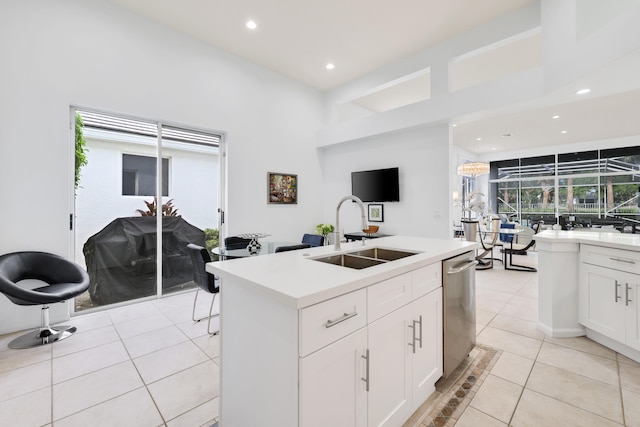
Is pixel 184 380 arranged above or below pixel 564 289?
below

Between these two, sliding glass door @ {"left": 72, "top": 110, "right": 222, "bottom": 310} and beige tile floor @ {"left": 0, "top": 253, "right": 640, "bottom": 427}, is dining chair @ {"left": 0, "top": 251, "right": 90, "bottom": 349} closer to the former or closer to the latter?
beige tile floor @ {"left": 0, "top": 253, "right": 640, "bottom": 427}

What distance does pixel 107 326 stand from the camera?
9.69ft

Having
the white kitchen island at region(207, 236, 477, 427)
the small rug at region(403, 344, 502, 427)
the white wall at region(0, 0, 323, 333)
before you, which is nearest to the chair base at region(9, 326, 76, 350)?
the white wall at region(0, 0, 323, 333)

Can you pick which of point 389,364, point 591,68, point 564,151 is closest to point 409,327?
point 389,364

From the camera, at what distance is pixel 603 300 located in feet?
7.83

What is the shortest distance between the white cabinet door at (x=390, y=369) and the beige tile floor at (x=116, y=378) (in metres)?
0.99

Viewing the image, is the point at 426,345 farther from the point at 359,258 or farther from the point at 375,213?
the point at 375,213

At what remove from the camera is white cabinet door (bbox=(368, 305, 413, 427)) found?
133cm

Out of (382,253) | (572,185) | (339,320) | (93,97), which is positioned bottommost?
(339,320)

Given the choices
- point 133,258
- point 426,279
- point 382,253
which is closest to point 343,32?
point 382,253

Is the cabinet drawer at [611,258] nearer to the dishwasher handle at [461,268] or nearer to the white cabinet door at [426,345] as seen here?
the dishwasher handle at [461,268]

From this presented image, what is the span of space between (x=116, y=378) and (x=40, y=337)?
4.19 feet

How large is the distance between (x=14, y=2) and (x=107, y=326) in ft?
11.1

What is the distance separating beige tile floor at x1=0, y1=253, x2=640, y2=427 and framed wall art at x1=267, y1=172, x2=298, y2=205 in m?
2.59
